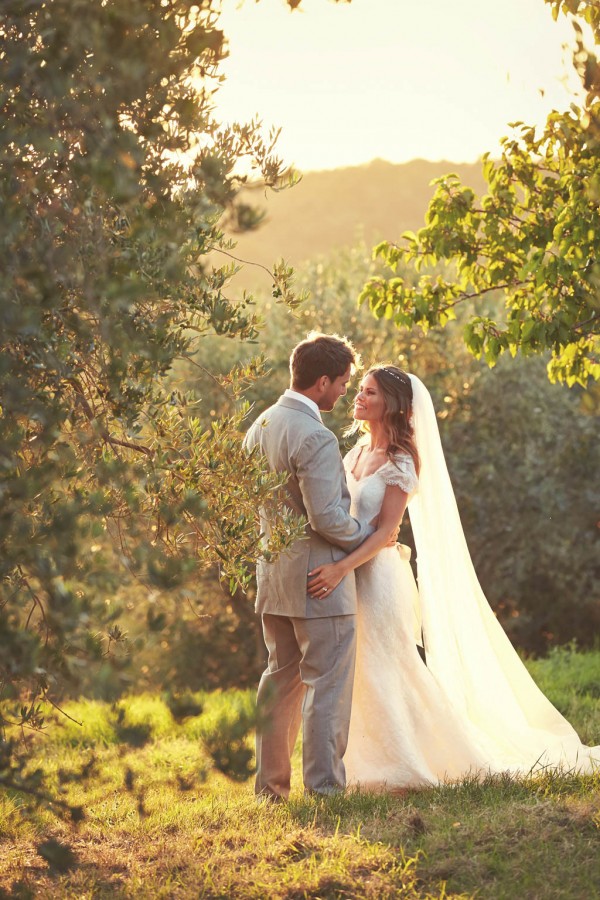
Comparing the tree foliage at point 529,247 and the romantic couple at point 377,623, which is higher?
the tree foliage at point 529,247

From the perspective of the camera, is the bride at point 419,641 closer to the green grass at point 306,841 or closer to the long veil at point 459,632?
the long veil at point 459,632

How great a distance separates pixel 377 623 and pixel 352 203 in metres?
52.7

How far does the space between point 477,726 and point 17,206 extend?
498cm

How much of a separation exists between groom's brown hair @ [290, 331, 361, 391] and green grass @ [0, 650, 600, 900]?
1932mm

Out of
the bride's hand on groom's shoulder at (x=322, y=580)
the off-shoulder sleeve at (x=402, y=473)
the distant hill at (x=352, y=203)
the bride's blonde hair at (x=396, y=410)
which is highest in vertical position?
the distant hill at (x=352, y=203)

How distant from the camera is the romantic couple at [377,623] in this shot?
5719mm

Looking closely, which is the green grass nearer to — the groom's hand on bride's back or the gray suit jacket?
the gray suit jacket

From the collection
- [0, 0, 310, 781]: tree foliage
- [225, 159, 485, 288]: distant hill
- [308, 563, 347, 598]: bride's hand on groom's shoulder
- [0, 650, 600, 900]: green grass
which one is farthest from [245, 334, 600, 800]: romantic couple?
[225, 159, 485, 288]: distant hill

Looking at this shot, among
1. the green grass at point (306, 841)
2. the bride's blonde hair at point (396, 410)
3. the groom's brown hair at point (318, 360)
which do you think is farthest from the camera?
the bride's blonde hair at point (396, 410)

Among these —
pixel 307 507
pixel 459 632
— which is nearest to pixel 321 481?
pixel 307 507

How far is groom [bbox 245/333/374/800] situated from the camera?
→ 18.3 ft

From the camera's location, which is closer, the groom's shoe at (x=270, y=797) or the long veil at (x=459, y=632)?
the groom's shoe at (x=270, y=797)

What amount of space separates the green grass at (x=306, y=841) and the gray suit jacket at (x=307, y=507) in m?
1.08

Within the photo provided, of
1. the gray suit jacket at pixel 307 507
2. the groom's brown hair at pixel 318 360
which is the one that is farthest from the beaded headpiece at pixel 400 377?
the gray suit jacket at pixel 307 507
